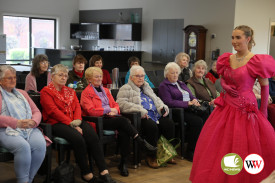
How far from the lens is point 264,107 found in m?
3.15

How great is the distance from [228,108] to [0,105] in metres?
1.93

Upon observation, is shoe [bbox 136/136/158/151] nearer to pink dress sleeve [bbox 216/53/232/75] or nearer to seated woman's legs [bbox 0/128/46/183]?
seated woman's legs [bbox 0/128/46/183]

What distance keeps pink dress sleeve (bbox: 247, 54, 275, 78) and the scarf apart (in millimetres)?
1780

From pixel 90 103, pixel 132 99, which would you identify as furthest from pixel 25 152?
pixel 132 99

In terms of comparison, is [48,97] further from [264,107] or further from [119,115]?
[264,107]

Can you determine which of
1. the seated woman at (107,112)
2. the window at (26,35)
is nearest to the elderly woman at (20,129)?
the seated woman at (107,112)

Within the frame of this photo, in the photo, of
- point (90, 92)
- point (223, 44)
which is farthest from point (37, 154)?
point (223, 44)

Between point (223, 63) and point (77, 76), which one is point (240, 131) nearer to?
point (223, 63)

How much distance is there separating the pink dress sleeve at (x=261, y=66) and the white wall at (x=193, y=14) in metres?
7.00

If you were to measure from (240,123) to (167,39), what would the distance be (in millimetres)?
8759

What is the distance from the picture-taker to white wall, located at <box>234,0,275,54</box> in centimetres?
982

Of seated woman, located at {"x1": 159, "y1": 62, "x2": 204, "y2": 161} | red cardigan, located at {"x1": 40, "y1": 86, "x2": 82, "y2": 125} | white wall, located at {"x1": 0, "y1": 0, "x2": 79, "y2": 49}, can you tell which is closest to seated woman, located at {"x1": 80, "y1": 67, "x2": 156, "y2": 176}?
red cardigan, located at {"x1": 40, "y1": 86, "x2": 82, "y2": 125}

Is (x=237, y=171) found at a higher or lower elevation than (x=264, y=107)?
lower

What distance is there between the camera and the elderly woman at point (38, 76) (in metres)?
5.06
